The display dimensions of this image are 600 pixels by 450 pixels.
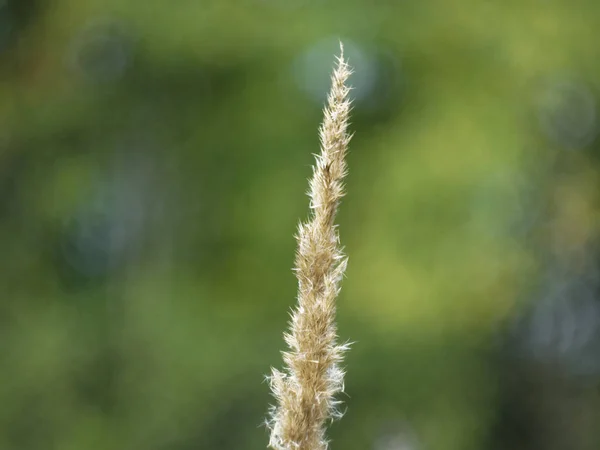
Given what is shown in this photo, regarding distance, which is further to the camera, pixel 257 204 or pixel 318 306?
pixel 257 204

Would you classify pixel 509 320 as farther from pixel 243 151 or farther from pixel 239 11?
pixel 239 11

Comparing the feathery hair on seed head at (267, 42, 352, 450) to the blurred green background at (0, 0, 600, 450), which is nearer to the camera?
the feathery hair on seed head at (267, 42, 352, 450)

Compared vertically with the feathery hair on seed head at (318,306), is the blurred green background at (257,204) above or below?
above

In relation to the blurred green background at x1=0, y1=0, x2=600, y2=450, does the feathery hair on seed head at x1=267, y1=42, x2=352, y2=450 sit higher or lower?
lower

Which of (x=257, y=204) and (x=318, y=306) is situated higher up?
(x=257, y=204)
